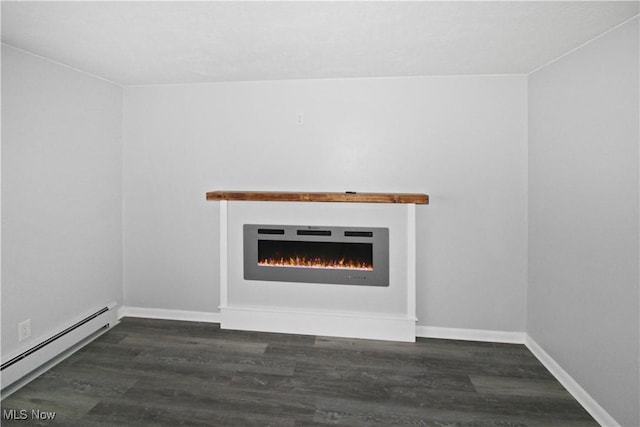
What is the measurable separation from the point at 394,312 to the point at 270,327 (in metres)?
1.16

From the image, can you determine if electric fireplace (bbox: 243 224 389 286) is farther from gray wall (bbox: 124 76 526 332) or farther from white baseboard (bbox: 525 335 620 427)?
white baseboard (bbox: 525 335 620 427)

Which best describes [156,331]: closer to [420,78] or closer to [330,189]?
[330,189]

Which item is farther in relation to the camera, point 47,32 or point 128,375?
point 128,375

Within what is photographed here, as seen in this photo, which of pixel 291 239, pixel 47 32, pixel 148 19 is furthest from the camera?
pixel 291 239

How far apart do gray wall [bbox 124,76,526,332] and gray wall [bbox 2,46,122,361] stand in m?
0.24

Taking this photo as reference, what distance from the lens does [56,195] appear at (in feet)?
9.73

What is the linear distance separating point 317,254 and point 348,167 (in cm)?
87

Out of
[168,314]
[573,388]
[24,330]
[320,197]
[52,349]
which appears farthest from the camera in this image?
[168,314]

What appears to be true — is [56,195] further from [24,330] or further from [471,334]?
[471,334]

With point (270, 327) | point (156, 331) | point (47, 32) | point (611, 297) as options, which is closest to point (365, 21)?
point (47, 32)

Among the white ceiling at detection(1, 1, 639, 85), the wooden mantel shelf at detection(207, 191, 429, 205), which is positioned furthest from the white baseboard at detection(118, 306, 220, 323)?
the white ceiling at detection(1, 1, 639, 85)

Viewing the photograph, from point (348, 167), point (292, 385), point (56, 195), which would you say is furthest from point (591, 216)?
point (56, 195)

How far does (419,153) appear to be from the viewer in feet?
11.1

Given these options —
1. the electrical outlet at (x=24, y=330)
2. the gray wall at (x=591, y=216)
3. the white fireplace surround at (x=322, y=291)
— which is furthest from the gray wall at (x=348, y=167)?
the electrical outlet at (x=24, y=330)
